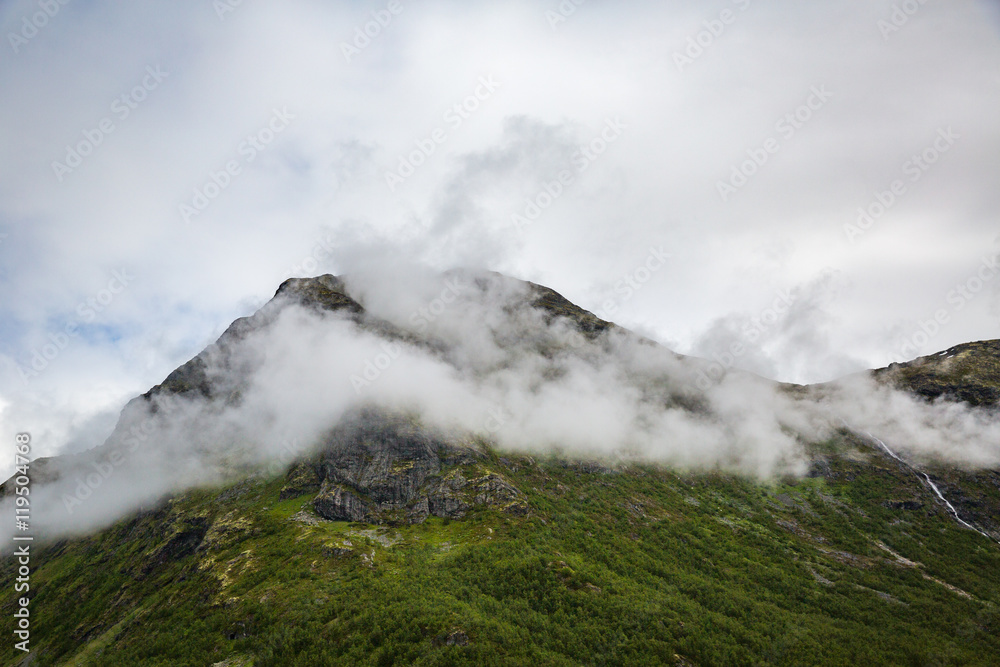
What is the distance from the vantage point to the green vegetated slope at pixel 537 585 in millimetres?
99125

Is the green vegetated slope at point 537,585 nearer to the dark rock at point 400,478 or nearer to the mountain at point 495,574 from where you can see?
the mountain at point 495,574

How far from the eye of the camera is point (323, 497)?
544 feet

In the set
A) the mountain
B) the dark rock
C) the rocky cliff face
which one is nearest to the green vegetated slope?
the mountain

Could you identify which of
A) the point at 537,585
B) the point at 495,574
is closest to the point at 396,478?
the point at 495,574

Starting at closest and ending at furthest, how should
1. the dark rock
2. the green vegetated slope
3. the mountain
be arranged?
the green vegetated slope, the mountain, the dark rock

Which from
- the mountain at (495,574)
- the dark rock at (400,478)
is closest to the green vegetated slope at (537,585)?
the mountain at (495,574)

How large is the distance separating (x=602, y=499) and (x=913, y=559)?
122 metres

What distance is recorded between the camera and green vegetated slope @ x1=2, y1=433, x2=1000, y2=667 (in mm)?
99125

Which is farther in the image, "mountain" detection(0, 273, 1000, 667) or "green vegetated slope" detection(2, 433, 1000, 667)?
"mountain" detection(0, 273, 1000, 667)

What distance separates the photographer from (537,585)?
117 metres

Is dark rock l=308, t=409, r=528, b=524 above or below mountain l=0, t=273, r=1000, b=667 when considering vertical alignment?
above

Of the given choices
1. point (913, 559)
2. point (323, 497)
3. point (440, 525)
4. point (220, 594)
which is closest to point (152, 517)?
point (323, 497)

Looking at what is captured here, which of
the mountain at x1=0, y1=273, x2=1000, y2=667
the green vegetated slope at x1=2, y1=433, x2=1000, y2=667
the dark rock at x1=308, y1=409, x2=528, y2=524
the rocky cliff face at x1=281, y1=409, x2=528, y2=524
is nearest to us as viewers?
the green vegetated slope at x1=2, y1=433, x2=1000, y2=667

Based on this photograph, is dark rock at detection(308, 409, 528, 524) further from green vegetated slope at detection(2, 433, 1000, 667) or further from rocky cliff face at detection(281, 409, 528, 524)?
green vegetated slope at detection(2, 433, 1000, 667)
